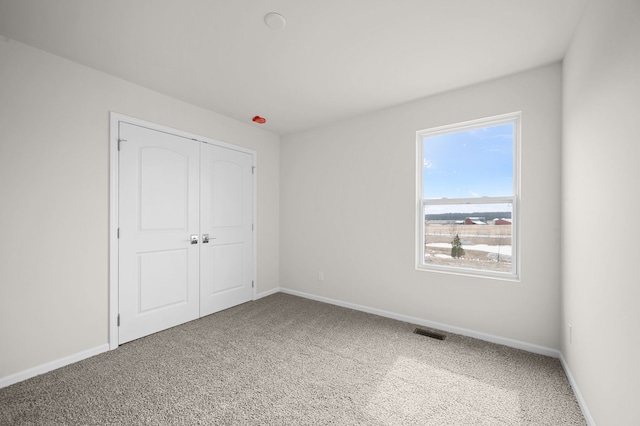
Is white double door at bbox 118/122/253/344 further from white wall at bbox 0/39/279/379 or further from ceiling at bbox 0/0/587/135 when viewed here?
ceiling at bbox 0/0/587/135

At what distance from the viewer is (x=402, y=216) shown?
3285 millimetres

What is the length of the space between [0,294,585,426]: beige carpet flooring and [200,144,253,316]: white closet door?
30.6 inches

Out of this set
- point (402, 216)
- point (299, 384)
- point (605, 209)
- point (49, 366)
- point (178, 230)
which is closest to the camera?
point (605, 209)

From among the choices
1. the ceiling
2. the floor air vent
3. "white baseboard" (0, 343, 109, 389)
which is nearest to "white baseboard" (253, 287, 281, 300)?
"white baseboard" (0, 343, 109, 389)

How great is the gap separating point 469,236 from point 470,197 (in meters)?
0.43

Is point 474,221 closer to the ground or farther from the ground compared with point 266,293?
farther from the ground

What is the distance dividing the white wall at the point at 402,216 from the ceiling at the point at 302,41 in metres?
0.31

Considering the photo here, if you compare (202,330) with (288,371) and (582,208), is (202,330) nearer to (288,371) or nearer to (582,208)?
(288,371)

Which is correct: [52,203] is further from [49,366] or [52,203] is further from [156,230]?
[49,366]

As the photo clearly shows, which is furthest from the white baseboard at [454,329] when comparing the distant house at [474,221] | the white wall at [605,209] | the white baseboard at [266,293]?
the distant house at [474,221]

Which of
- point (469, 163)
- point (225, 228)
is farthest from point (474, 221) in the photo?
point (225, 228)

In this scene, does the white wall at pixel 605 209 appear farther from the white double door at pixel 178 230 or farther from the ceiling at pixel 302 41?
the white double door at pixel 178 230

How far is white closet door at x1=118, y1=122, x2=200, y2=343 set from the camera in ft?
8.95

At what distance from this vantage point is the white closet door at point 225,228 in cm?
345
